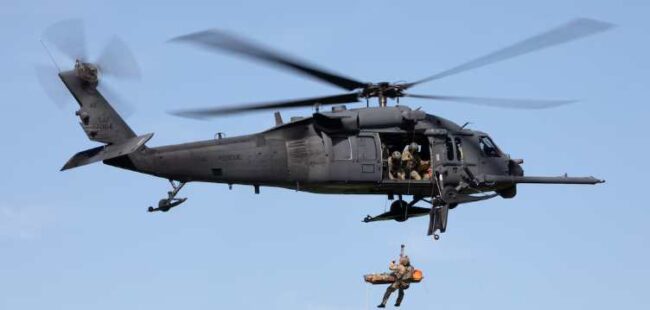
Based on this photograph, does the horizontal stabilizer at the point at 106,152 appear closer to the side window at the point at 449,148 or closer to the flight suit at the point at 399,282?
the flight suit at the point at 399,282

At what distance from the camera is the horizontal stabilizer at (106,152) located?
42625 millimetres

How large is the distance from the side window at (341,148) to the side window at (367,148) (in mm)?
281

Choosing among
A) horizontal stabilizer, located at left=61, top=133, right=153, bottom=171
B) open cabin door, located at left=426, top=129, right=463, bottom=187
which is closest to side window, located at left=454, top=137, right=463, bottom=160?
open cabin door, located at left=426, top=129, right=463, bottom=187

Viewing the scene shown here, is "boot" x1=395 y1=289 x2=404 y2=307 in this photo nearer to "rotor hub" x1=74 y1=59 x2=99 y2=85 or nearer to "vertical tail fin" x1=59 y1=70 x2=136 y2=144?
"vertical tail fin" x1=59 y1=70 x2=136 y2=144

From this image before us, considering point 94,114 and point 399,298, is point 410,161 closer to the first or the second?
point 399,298

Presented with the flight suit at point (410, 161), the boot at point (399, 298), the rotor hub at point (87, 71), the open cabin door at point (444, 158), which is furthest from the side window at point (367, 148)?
the rotor hub at point (87, 71)

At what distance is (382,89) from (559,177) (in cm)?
592

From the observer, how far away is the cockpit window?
47469 mm

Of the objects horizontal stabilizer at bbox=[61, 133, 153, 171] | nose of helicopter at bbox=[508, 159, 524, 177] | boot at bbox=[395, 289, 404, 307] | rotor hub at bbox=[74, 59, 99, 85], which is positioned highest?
rotor hub at bbox=[74, 59, 99, 85]

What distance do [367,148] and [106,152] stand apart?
22.9 feet

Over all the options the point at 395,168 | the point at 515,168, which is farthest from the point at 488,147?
the point at 395,168

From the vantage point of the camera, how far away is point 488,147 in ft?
156

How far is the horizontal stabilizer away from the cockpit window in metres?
9.97

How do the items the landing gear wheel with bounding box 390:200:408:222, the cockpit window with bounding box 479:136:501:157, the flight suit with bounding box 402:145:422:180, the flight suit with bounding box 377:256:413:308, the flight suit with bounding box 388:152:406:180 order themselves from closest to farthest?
the flight suit with bounding box 377:256:413:308, the flight suit with bounding box 388:152:406:180, the flight suit with bounding box 402:145:422:180, the landing gear wheel with bounding box 390:200:408:222, the cockpit window with bounding box 479:136:501:157
